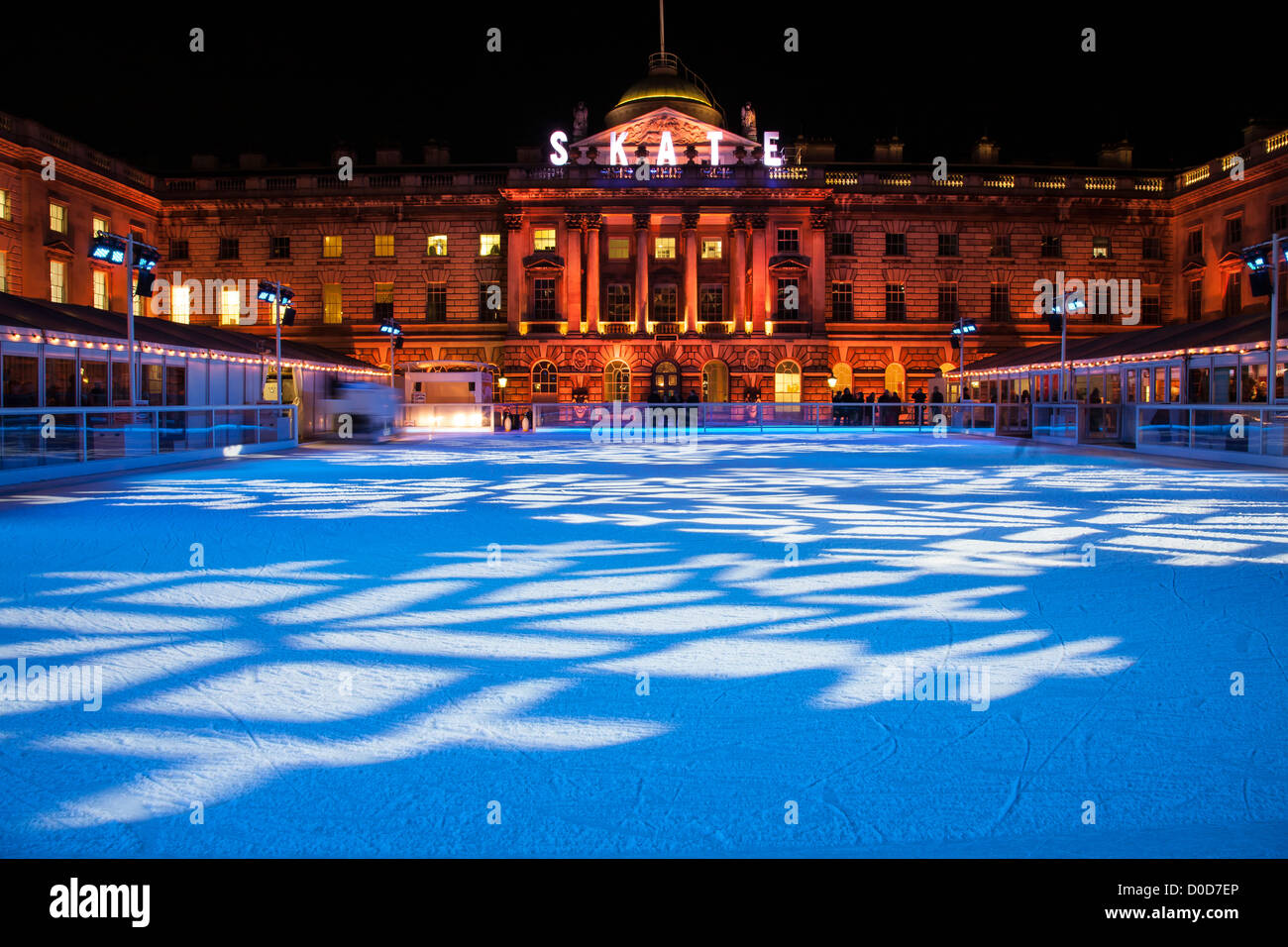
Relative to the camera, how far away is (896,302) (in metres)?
58.3

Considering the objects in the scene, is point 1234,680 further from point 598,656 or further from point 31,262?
point 31,262

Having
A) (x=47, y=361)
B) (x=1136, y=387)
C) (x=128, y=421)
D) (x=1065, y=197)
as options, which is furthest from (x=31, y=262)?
(x=1065, y=197)

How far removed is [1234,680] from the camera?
459cm

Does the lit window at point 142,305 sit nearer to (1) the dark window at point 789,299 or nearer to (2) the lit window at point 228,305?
(2) the lit window at point 228,305

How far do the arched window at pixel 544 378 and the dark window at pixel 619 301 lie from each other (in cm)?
506

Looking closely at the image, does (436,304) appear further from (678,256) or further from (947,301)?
(947,301)

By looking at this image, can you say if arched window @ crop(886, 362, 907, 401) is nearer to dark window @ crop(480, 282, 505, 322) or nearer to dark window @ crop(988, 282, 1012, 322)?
dark window @ crop(988, 282, 1012, 322)

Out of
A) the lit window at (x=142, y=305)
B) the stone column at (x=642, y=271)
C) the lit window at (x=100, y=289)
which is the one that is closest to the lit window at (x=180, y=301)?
the lit window at (x=142, y=305)

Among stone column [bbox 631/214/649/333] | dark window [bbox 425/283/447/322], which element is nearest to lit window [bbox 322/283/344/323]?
dark window [bbox 425/283/447/322]

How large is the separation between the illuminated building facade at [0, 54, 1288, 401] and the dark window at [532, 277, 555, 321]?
124 millimetres

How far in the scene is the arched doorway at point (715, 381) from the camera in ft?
185

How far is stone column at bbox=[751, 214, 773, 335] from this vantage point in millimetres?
56000
